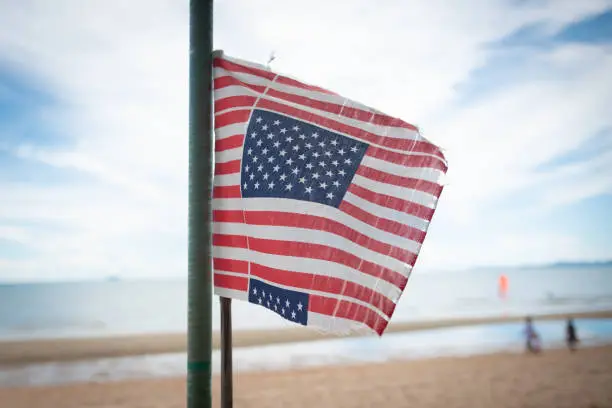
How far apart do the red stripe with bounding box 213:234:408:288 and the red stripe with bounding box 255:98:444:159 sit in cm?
77

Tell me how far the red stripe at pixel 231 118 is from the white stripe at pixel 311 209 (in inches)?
19.1

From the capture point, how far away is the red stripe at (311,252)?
308cm

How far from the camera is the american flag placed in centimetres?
308

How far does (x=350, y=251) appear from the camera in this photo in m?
3.13

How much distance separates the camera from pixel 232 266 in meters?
3.13

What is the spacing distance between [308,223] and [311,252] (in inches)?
7.1

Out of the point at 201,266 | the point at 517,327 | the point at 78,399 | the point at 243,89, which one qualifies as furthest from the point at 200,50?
the point at 517,327

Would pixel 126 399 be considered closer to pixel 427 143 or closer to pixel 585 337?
pixel 427 143

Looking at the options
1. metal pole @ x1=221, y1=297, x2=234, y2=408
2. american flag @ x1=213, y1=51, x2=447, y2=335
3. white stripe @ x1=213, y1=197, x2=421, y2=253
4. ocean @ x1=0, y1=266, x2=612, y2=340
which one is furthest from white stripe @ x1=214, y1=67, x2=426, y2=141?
ocean @ x1=0, y1=266, x2=612, y2=340

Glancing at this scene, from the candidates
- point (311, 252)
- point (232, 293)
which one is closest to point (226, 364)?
point (232, 293)

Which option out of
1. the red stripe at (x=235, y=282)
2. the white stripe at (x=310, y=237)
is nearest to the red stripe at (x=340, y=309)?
the white stripe at (x=310, y=237)

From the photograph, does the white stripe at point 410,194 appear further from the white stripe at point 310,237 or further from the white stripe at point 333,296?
the white stripe at point 333,296

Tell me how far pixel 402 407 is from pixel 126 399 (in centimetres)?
725

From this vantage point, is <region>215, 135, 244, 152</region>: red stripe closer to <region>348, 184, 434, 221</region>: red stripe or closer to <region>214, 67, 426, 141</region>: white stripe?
<region>214, 67, 426, 141</region>: white stripe
